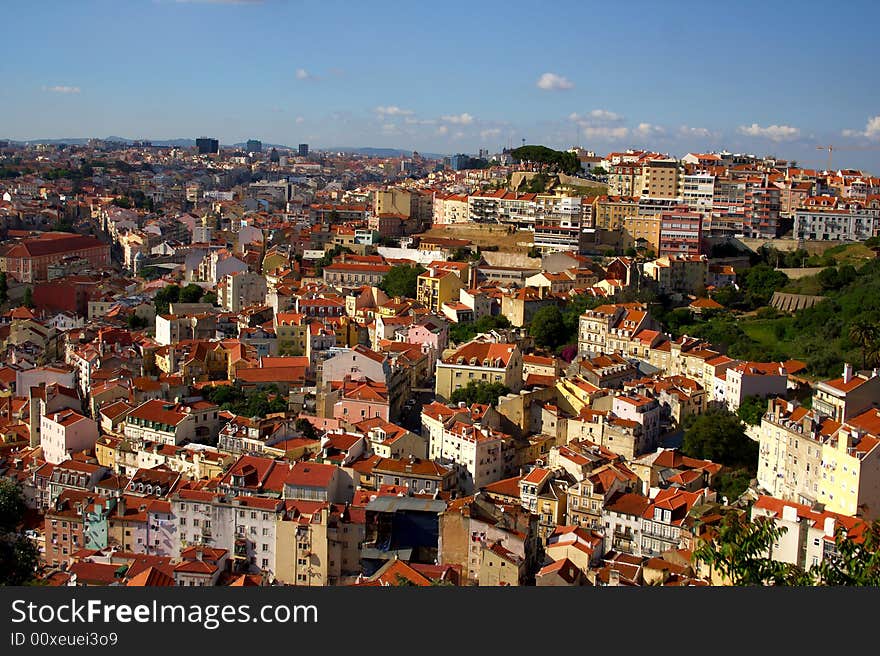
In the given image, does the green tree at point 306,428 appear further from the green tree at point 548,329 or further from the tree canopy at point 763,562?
the tree canopy at point 763,562

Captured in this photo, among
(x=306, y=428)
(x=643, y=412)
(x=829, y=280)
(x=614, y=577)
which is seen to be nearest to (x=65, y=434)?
(x=306, y=428)

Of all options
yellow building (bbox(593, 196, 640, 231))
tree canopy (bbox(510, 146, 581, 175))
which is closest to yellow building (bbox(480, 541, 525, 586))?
yellow building (bbox(593, 196, 640, 231))

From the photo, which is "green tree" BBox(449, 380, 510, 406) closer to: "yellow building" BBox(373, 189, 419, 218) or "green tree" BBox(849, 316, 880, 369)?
"green tree" BBox(849, 316, 880, 369)

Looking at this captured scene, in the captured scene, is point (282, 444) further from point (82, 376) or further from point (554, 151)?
point (554, 151)

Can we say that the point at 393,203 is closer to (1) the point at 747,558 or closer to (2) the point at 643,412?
(2) the point at 643,412

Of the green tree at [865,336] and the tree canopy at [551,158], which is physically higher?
the tree canopy at [551,158]

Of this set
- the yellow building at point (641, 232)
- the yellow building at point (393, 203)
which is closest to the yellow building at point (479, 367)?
the yellow building at point (641, 232)
